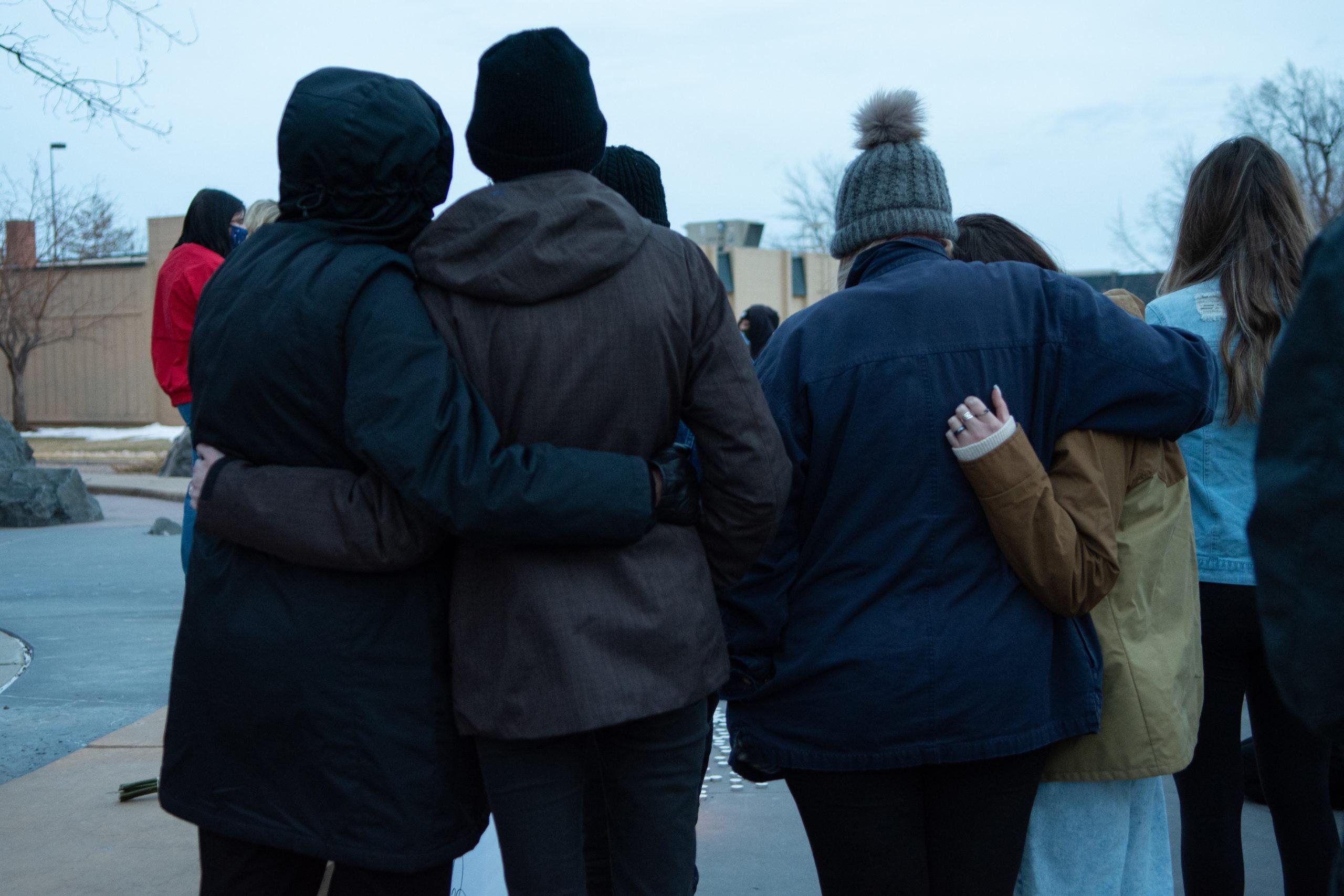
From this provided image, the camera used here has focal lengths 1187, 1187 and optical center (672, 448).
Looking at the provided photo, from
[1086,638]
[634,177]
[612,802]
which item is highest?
[634,177]

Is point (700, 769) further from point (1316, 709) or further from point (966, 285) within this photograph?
point (1316, 709)

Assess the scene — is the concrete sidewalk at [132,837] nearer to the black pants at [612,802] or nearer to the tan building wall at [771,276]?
the black pants at [612,802]

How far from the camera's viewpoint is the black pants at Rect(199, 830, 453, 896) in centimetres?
195

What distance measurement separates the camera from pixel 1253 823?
12.9 feet

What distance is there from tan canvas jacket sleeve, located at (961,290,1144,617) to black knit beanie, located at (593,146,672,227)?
983 mm

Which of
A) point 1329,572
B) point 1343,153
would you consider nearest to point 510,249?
point 1329,572

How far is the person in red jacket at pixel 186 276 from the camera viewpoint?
4594 millimetres

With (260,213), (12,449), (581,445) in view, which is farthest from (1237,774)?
(12,449)

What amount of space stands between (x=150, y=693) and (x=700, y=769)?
4043mm

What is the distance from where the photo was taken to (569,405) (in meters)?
1.86

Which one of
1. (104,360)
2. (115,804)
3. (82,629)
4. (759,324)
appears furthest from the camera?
(104,360)

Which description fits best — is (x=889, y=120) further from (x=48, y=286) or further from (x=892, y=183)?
(x=48, y=286)

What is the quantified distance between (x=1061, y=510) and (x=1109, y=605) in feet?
0.94

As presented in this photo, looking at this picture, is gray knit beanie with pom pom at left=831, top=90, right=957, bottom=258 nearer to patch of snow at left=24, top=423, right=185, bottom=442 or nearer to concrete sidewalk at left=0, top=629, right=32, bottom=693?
concrete sidewalk at left=0, top=629, right=32, bottom=693
